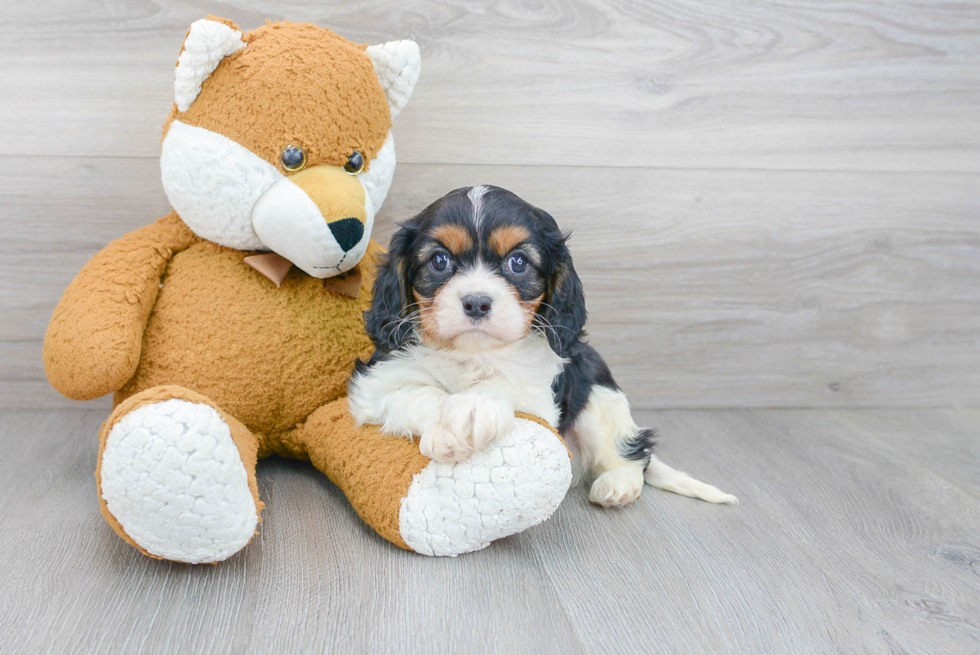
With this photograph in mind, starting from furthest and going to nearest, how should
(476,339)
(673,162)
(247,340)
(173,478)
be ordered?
(673,162) → (247,340) → (476,339) → (173,478)

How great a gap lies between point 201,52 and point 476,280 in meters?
0.67

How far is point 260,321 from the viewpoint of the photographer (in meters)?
1.60

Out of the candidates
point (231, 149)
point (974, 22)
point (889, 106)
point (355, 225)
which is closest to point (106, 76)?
point (231, 149)

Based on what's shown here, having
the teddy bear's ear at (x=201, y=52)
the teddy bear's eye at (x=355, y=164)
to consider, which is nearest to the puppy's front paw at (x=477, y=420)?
the teddy bear's eye at (x=355, y=164)

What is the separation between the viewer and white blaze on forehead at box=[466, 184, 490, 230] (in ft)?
4.52

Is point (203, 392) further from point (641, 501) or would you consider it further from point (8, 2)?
point (8, 2)

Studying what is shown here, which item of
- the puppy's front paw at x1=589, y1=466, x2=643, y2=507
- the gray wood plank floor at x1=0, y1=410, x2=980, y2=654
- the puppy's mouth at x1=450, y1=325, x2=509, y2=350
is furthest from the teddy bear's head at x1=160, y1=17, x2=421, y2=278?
the puppy's front paw at x1=589, y1=466, x2=643, y2=507

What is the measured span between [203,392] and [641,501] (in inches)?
37.2

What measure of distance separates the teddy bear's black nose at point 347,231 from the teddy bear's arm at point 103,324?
1.40 feet

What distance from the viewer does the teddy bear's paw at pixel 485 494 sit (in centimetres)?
129

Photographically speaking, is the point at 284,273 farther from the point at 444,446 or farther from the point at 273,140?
the point at 444,446

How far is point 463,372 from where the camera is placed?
1.52 m

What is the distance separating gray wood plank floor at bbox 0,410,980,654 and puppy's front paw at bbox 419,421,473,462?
187mm

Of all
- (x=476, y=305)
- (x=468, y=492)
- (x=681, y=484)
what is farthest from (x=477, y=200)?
(x=681, y=484)
